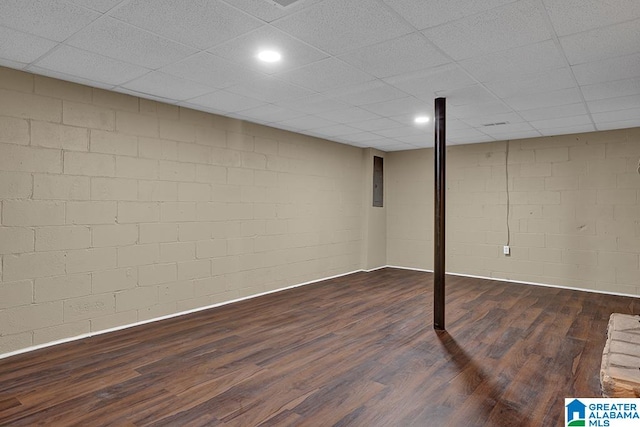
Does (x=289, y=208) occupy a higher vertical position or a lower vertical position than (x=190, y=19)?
lower

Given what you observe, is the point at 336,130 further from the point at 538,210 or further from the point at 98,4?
the point at 98,4

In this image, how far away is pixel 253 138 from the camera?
16.6ft

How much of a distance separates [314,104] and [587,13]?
2546 mm

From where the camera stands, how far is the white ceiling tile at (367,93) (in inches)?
138

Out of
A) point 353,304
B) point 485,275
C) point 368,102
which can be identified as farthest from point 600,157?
point 353,304

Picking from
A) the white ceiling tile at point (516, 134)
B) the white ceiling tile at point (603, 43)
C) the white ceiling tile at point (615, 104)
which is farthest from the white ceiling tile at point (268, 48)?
A: the white ceiling tile at point (516, 134)

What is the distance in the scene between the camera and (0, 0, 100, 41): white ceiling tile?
2086 millimetres

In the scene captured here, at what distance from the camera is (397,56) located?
110 inches

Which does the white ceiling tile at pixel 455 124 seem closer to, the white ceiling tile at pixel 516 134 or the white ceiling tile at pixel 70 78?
the white ceiling tile at pixel 516 134

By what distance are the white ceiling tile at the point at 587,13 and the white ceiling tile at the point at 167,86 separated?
2.83 m

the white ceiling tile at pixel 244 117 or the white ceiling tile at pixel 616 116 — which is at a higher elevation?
the white ceiling tile at pixel 244 117

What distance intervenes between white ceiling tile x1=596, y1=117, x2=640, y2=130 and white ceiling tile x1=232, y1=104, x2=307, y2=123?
13.3 ft

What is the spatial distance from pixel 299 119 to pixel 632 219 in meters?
4.89

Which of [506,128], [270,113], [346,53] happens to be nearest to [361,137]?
[270,113]
